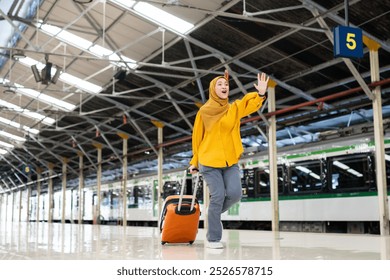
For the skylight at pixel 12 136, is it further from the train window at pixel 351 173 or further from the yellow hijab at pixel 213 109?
the yellow hijab at pixel 213 109

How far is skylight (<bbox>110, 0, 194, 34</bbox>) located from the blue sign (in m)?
5.00

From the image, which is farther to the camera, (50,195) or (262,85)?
(50,195)

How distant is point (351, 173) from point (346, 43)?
519 cm

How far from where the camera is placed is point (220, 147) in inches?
213

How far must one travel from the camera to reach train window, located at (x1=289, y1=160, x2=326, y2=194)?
1358 centimetres

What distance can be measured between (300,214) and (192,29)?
19.1 ft

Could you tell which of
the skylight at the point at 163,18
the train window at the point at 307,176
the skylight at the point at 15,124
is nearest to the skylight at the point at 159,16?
the skylight at the point at 163,18

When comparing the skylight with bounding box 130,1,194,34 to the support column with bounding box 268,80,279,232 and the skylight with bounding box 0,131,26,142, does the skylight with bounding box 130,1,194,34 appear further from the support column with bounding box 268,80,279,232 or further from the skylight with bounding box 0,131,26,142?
the skylight with bounding box 0,131,26,142

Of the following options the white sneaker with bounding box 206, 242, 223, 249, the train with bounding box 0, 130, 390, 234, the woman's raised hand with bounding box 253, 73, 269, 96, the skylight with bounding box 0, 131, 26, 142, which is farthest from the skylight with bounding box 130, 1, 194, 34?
the skylight with bounding box 0, 131, 26, 142

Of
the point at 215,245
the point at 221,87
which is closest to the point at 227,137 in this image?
the point at 221,87

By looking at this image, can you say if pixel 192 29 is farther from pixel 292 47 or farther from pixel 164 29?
pixel 292 47

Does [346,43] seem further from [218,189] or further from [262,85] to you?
[218,189]

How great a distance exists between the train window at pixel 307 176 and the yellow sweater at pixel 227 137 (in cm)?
856
